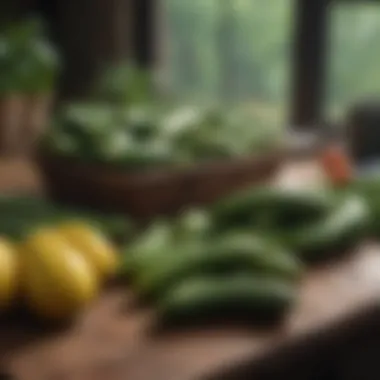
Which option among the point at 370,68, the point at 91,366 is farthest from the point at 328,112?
the point at 91,366

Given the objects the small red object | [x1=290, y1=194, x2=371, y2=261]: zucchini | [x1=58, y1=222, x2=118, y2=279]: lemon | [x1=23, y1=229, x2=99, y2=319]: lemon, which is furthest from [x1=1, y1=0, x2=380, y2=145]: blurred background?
[x1=23, y1=229, x2=99, y2=319]: lemon

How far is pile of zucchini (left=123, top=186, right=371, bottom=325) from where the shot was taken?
3.76 ft

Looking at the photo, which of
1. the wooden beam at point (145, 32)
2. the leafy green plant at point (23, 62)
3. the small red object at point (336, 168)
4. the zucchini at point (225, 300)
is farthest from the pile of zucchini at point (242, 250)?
the wooden beam at point (145, 32)

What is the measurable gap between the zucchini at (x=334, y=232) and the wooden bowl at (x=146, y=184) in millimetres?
169

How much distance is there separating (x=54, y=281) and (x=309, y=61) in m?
1.25

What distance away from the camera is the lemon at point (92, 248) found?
1221mm

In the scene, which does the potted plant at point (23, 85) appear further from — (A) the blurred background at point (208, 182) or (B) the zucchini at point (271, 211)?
(B) the zucchini at point (271, 211)

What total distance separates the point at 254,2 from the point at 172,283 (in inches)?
49.9

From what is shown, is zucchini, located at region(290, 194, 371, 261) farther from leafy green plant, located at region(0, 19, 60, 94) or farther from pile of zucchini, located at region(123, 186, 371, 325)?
leafy green plant, located at region(0, 19, 60, 94)

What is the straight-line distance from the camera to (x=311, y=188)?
1.53 meters

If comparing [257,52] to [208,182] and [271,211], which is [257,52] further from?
[271,211]

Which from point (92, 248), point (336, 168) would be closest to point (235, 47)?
point (336, 168)

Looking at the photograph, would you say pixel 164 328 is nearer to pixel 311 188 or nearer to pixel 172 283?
pixel 172 283

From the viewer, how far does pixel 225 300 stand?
1.15 meters
